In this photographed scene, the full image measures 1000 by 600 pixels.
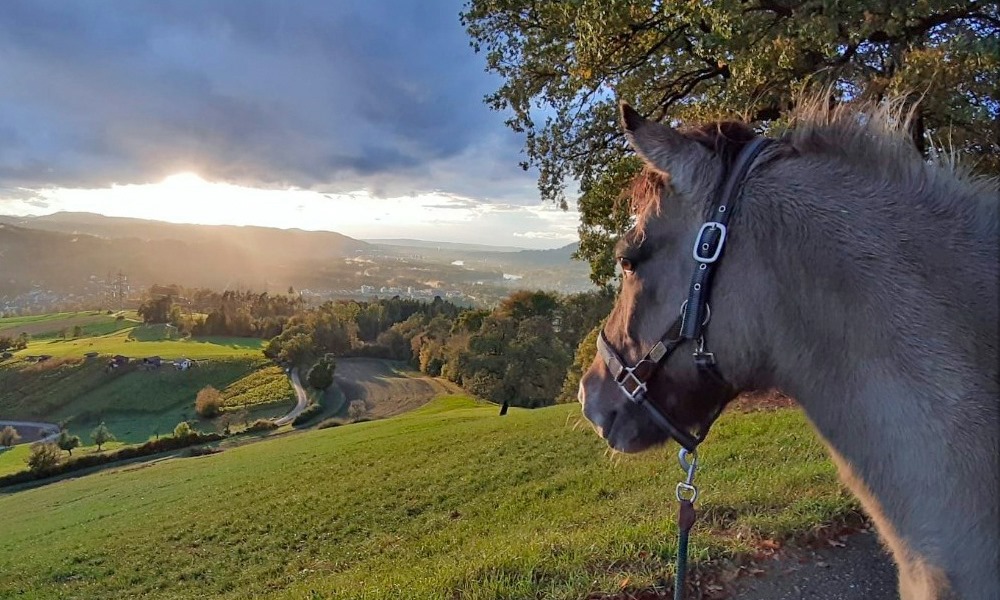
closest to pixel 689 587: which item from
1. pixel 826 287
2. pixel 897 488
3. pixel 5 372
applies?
pixel 897 488

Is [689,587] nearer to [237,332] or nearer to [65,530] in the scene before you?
[65,530]

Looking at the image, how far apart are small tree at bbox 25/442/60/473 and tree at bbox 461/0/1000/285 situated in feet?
133

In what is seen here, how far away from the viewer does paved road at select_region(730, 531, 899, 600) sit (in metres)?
3.82

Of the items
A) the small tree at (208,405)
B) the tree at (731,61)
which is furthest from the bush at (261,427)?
the tree at (731,61)

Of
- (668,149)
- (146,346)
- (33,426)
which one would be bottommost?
(33,426)

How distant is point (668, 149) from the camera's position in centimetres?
155

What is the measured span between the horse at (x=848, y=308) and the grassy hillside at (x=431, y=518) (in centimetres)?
68

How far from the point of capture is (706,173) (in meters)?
1.55

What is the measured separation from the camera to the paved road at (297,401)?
5278cm

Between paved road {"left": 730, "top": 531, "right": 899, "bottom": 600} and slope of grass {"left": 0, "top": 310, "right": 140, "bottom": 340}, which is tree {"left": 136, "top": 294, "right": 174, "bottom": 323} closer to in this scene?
slope of grass {"left": 0, "top": 310, "right": 140, "bottom": 340}

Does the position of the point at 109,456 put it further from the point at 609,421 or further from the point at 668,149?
the point at 668,149

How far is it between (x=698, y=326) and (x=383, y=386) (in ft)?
211

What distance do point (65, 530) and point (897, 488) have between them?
23.1 m

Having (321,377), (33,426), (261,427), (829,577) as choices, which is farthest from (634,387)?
(33,426)
